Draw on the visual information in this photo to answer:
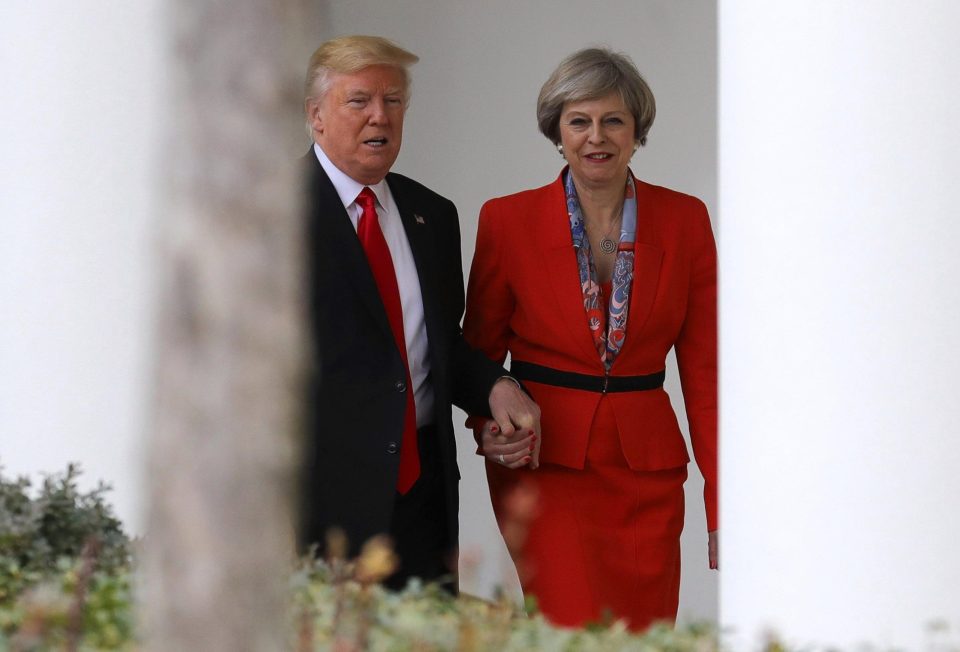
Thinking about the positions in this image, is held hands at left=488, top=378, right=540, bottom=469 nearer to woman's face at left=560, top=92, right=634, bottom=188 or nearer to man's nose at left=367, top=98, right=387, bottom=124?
woman's face at left=560, top=92, right=634, bottom=188

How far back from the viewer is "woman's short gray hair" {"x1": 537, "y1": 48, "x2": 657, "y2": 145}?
5148 mm

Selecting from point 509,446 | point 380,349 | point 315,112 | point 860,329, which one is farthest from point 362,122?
point 860,329

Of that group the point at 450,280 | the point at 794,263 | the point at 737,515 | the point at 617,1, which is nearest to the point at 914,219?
the point at 794,263

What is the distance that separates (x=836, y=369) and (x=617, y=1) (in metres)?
6.09

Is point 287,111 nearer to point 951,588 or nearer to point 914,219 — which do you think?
point 914,219

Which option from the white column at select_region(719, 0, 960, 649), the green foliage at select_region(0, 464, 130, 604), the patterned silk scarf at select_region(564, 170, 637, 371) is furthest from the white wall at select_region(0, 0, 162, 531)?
the white column at select_region(719, 0, 960, 649)

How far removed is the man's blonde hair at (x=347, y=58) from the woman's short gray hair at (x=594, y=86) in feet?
1.78

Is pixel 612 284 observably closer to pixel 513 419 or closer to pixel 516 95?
pixel 513 419

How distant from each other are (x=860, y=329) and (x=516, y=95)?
6.09 metres

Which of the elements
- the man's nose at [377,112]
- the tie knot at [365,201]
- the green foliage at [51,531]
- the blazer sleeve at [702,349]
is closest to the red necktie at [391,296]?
the tie knot at [365,201]

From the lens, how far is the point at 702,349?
5.35 m

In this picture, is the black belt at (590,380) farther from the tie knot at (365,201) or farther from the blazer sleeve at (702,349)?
the tie knot at (365,201)

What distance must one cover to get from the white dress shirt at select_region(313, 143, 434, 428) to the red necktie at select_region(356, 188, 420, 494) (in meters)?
0.03

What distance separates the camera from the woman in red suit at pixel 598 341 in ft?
16.9
